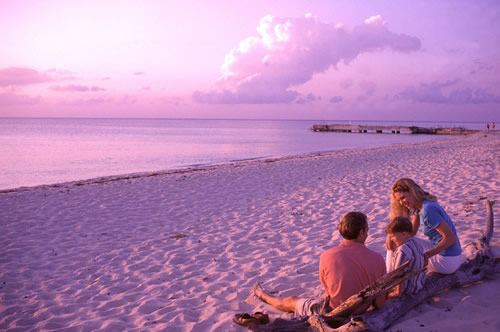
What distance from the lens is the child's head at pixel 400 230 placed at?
11.2ft

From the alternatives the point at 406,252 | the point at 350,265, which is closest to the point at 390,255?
the point at 406,252

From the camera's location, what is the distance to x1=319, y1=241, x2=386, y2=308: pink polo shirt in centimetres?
319

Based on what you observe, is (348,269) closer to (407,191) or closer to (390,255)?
(390,255)

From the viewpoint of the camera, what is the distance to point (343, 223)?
318cm

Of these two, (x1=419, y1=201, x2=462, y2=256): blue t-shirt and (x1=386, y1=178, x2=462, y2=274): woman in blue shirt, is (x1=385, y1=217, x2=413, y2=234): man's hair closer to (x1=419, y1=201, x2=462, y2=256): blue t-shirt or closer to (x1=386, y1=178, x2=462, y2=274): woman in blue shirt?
(x1=386, y1=178, x2=462, y2=274): woman in blue shirt

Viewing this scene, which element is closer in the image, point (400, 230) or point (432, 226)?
point (400, 230)

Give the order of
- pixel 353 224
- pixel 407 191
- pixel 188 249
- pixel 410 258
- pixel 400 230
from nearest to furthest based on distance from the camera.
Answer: pixel 353 224 < pixel 410 258 < pixel 400 230 < pixel 407 191 < pixel 188 249

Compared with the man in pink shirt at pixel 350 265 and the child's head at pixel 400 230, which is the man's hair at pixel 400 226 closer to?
the child's head at pixel 400 230

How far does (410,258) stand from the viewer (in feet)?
10.8

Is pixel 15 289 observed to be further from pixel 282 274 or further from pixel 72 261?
pixel 282 274

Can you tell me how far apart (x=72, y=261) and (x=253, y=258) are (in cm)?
304

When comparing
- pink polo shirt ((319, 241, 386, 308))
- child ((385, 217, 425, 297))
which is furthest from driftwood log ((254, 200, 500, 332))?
pink polo shirt ((319, 241, 386, 308))

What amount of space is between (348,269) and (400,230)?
68 centimetres

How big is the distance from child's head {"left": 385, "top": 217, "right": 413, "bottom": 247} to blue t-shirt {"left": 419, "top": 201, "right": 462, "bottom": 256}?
15.4 inches
